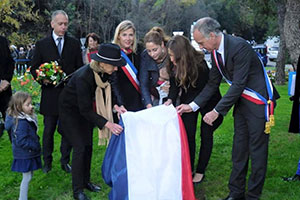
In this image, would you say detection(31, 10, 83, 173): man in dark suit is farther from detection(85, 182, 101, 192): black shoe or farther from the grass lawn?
detection(85, 182, 101, 192): black shoe

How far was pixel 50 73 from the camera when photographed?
484 cm

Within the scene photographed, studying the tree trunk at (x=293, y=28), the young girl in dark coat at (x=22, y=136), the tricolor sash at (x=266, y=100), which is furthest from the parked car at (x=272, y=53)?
the young girl in dark coat at (x=22, y=136)

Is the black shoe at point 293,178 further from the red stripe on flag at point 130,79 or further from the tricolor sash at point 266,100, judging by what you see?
the red stripe on flag at point 130,79

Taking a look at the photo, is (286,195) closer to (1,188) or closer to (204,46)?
(204,46)

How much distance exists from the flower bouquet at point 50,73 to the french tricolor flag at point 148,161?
1.50 metres

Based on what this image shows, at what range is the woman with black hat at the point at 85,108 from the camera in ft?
12.7

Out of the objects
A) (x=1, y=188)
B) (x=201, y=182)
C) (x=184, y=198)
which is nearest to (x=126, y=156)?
(x=184, y=198)

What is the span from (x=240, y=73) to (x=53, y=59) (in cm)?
→ 271

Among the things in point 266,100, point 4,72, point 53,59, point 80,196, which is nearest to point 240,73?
point 266,100

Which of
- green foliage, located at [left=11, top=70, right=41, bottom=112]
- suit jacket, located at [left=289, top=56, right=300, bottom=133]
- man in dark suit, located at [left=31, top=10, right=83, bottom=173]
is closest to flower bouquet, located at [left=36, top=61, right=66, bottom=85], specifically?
man in dark suit, located at [left=31, top=10, right=83, bottom=173]

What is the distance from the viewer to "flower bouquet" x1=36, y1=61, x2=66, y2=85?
485 cm

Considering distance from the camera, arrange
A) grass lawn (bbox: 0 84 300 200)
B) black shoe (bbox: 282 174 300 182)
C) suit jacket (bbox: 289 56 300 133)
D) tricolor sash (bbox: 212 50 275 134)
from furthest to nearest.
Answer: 1. black shoe (bbox: 282 174 300 182)
2. suit jacket (bbox: 289 56 300 133)
3. grass lawn (bbox: 0 84 300 200)
4. tricolor sash (bbox: 212 50 275 134)

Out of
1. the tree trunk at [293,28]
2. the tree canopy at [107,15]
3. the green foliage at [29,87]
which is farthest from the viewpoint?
the tree canopy at [107,15]

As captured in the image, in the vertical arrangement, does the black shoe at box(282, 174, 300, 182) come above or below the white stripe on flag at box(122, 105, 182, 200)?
below
